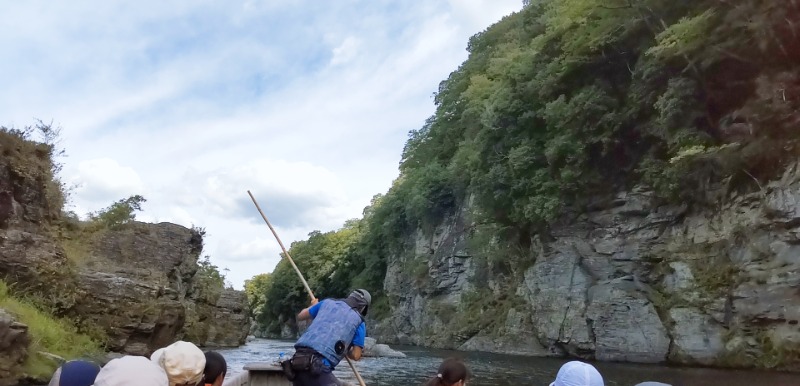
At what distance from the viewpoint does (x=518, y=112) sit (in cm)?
2908

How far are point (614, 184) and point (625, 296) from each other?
4.66 meters

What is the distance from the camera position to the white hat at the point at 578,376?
3.71 m

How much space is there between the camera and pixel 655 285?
22.7 m

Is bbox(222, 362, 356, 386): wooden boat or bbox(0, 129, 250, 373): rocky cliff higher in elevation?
bbox(0, 129, 250, 373): rocky cliff

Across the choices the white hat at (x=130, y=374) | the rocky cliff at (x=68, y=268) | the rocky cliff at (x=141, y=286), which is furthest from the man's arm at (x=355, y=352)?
the rocky cliff at (x=141, y=286)

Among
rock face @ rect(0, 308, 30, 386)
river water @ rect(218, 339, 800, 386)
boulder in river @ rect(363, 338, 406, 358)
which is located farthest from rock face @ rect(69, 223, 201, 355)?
boulder in river @ rect(363, 338, 406, 358)

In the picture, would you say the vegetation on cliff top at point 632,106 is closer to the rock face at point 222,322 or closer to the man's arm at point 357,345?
the rock face at point 222,322

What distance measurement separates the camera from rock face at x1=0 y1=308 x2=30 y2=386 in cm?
1044

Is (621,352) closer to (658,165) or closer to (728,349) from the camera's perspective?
(728,349)

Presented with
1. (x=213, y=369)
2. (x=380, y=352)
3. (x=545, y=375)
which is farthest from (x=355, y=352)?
(x=380, y=352)

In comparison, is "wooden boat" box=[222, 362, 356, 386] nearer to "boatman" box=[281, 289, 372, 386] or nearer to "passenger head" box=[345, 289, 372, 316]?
"boatman" box=[281, 289, 372, 386]

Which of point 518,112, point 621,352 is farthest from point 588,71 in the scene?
point 621,352

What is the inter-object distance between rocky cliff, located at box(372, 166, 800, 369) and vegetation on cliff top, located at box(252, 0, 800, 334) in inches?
39.4

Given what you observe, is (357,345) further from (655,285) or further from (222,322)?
(222,322)
